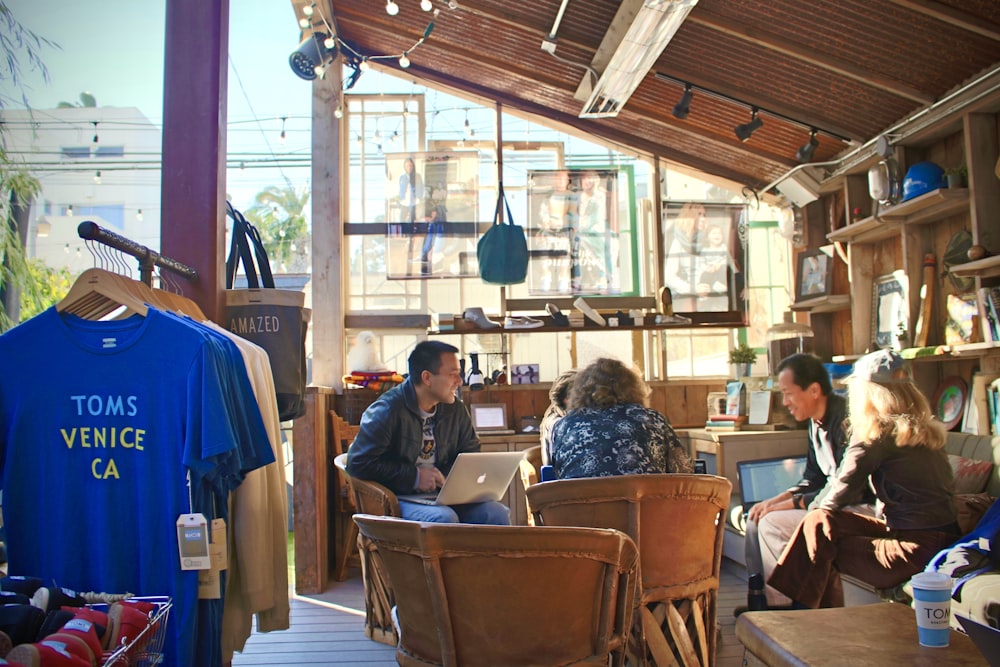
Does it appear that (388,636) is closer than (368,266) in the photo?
Yes

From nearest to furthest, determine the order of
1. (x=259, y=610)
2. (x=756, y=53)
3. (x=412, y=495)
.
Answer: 1. (x=259, y=610)
2. (x=412, y=495)
3. (x=756, y=53)

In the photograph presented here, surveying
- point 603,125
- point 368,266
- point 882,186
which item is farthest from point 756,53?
point 368,266

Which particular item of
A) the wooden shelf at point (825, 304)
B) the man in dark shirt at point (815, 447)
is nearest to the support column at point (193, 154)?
the man in dark shirt at point (815, 447)

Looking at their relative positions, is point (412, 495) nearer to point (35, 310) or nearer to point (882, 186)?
point (35, 310)

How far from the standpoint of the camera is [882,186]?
4754 millimetres

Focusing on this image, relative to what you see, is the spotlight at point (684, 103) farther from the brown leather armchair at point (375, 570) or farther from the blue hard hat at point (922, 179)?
the brown leather armchair at point (375, 570)

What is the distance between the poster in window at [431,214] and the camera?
6.18 m

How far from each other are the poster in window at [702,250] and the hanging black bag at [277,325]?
171 inches

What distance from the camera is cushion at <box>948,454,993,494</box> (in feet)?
12.0

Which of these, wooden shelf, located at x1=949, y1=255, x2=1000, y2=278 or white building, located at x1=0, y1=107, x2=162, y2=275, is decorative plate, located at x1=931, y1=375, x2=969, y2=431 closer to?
wooden shelf, located at x1=949, y1=255, x2=1000, y2=278

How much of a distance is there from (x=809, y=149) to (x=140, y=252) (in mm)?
4526

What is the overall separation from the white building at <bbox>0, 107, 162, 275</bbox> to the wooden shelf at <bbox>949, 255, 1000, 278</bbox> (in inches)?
146

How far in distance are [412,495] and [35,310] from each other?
1730 mm

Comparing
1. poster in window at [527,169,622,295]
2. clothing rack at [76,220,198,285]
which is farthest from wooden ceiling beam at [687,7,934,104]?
clothing rack at [76,220,198,285]
